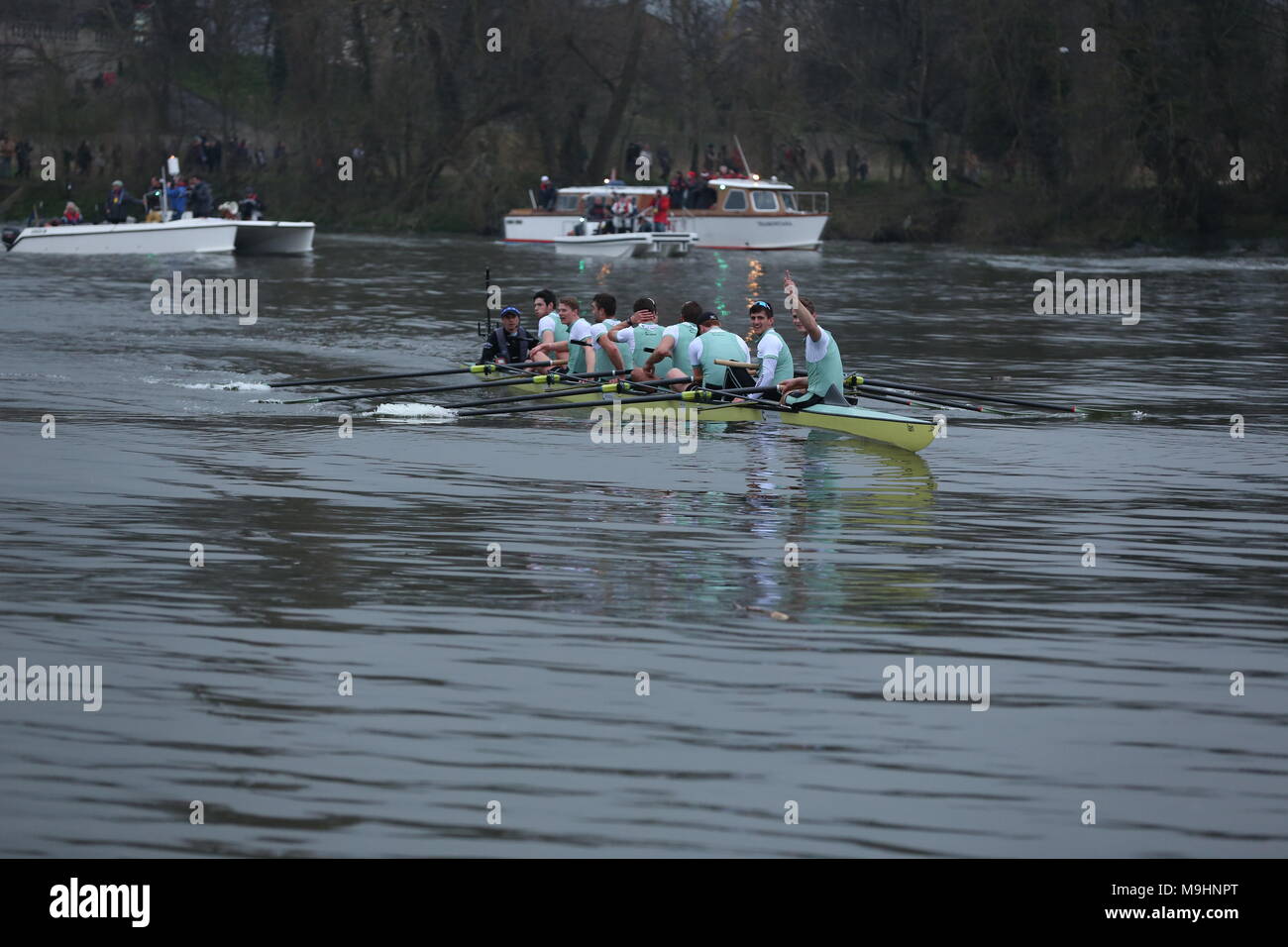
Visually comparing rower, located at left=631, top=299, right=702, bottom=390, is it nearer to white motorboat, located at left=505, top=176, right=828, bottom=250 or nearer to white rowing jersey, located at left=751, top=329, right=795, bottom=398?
white rowing jersey, located at left=751, top=329, right=795, bottom=398

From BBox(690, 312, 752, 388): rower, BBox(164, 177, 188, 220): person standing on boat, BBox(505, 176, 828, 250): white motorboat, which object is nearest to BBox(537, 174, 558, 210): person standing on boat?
BBox(505, 176, 828, 250): white motorboat

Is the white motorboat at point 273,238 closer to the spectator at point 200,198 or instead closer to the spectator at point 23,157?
the spectator at point 200,198

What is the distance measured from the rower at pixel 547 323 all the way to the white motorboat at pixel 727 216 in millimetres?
32815

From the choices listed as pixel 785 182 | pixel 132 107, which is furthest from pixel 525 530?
pixel 132 107

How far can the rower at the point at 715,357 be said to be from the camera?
18.1 metres

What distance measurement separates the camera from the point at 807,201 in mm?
58594

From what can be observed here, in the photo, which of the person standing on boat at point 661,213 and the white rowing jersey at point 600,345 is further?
the person standing on boat at point 661,213

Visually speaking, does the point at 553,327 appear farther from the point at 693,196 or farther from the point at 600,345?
the point at 693,196

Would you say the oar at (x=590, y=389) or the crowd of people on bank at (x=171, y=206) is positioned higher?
the crowd of people on bank at (x=171, y=206)

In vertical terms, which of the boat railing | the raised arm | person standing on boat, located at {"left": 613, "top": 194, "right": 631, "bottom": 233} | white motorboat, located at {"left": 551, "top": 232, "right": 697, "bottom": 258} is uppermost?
the boat railing

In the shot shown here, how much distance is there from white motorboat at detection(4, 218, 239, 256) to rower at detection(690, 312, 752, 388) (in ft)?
103

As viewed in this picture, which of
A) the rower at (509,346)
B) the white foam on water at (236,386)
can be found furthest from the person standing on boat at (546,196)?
the rower at (509,346)

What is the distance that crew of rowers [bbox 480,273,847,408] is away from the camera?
57.1 feet
